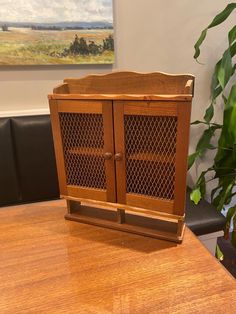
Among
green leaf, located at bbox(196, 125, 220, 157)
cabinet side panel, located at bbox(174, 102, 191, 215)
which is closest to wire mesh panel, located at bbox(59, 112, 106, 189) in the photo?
cabinet side panel, located at bbox(174, 102, 191, 215)

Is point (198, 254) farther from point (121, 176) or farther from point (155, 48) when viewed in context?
point (155, 48)

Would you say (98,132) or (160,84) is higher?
(160,84)

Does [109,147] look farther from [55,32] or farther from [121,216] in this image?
[55,32]

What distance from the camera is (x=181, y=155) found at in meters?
0.80

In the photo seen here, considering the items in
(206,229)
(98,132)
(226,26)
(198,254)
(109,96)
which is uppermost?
(226,26)

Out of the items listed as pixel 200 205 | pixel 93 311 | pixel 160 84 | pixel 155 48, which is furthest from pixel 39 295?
pixel 155 48

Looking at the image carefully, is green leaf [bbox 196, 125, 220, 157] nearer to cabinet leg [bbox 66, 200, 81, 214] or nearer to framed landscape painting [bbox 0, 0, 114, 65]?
framed landscape painting [bbox 0, 0, 114, 65]

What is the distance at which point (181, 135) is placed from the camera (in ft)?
2.56

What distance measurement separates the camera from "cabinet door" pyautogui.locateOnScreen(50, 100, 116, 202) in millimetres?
867

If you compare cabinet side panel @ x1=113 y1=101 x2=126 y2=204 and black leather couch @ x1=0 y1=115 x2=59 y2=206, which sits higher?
cabinet side panel @ x1=113 y1=101 x2=126 y2=204

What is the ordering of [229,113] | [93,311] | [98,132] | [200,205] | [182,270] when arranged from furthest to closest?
1. [200,205]
2. [229,113]
3. [98,132]
4. [182,270]
5. [93,311]

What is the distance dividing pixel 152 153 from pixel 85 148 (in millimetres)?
231

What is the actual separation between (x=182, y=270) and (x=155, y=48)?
145 cm

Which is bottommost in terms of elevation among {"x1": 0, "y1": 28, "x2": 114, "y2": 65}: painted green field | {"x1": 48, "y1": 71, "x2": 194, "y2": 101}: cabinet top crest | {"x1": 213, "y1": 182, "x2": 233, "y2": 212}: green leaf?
{"x1": 213, "y1": 182, "x2": 233, "y2": 212}: green leaf
